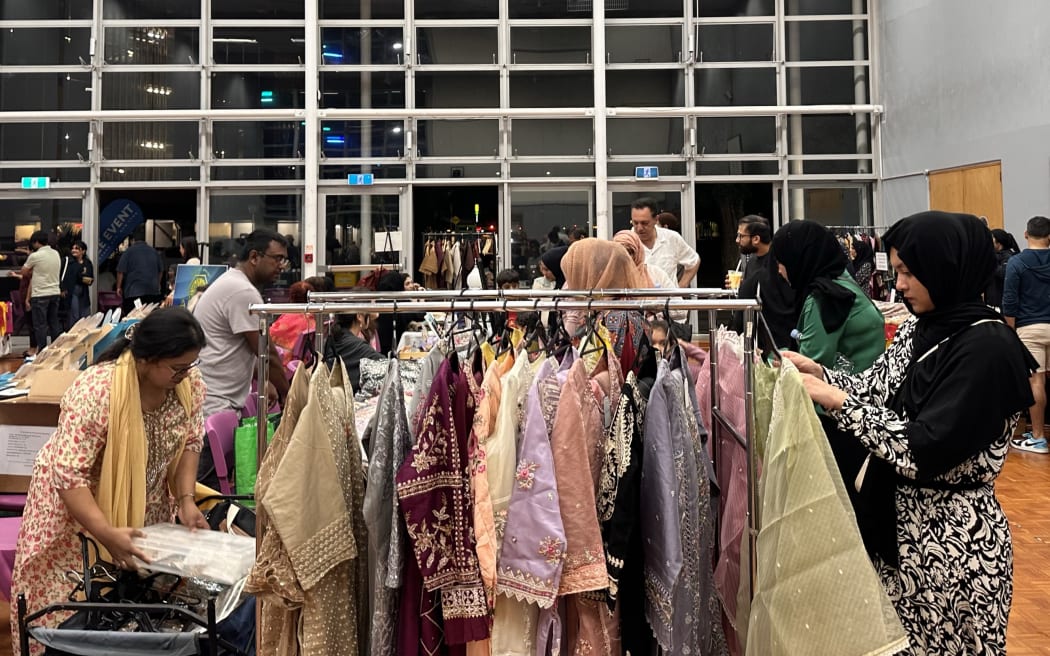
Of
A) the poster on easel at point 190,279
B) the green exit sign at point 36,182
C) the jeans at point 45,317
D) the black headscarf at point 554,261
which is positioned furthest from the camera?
the green exit sign at point 36,182

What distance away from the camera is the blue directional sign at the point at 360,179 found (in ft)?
38.6

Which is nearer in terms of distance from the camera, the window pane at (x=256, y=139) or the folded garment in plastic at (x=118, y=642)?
the folded garment in plastic at (x=118, y=642)

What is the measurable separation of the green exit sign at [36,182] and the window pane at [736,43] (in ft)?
30.4

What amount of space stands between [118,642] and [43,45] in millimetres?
12587

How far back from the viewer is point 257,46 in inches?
476

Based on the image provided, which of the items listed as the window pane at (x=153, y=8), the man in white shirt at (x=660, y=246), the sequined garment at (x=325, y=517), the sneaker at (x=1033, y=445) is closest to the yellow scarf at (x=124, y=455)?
the sequined garment at (x=325, y=517)

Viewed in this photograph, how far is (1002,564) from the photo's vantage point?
2.01 m

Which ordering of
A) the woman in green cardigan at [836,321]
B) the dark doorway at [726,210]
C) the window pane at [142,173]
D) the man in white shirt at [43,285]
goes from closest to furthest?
the woman in green cardigan at [836,321] → the man in white shirt at [43,285] → the window pane at [142,173] → the dark doorway at [726,210]

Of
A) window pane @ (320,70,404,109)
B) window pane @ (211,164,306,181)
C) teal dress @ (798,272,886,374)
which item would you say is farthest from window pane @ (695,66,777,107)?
teal dress @ (798,272,886,374)

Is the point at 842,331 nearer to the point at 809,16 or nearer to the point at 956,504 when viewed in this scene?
the point at 956,504

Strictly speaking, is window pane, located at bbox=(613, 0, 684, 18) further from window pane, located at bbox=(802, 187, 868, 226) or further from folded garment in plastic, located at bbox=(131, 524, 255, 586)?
folded garment in plastic, located at bbox=(131, 524, 255, 586)

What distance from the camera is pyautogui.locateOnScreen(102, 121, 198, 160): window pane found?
468 inches

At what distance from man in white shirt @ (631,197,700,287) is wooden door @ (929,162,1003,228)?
460 centimetres

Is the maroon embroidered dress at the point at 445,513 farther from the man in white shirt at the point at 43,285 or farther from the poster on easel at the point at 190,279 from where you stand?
the man in white shirt at the point at 43,285
